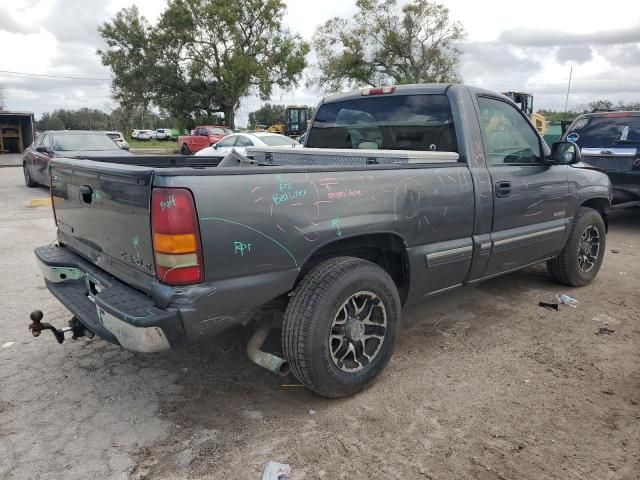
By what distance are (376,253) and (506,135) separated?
1627 mm

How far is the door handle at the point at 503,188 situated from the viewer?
12.4 feet

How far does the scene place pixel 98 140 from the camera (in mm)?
11727

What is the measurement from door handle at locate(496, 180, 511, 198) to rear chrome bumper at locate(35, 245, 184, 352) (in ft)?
8.38

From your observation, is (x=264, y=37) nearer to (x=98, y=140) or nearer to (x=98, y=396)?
(x=98, y=140)

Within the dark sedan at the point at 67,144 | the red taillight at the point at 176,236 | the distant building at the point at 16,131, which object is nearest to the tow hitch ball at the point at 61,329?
the red taillight at the point at 176,236

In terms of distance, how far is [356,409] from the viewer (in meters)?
2.94

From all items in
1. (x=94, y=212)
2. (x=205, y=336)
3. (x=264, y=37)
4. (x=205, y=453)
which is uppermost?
(x=264, y=37)

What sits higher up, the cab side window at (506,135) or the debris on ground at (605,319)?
the cab side window at (506,135)

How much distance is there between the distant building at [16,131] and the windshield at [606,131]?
26.2 m

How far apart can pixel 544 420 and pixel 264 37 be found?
3900 centimetres

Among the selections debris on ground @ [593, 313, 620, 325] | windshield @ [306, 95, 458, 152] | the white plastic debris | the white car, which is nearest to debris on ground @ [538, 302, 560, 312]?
debris on ground @ [593, 313, 620, 325]

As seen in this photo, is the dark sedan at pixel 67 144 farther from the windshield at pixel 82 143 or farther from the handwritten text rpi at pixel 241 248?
the handwritten text rpi at pixel 241 248

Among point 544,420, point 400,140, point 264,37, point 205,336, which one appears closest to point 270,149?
point 400,140

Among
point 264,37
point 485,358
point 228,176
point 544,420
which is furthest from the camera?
point 264,37
